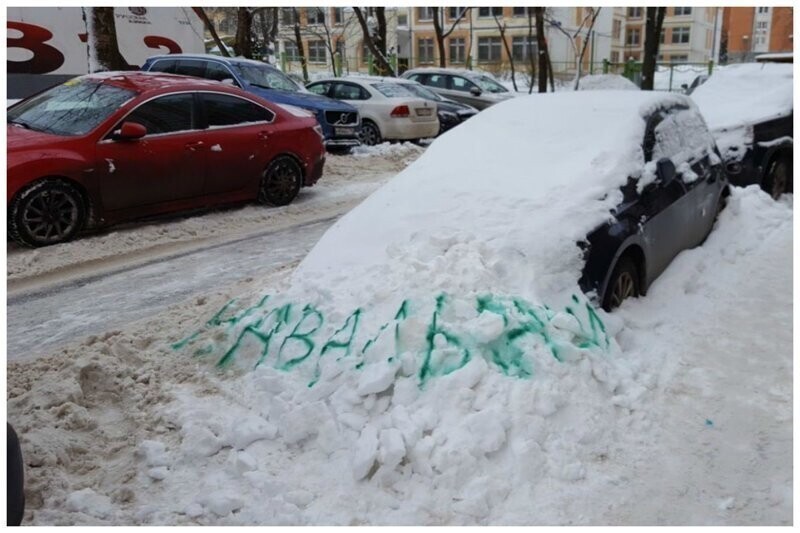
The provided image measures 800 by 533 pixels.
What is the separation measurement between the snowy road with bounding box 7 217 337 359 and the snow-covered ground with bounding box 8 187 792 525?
2.35 feet

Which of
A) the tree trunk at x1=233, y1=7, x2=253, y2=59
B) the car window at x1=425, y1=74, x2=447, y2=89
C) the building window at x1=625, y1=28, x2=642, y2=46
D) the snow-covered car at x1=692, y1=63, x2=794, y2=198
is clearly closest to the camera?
the snow-covered car at x1=692, y1=63, x2=794, y2=198

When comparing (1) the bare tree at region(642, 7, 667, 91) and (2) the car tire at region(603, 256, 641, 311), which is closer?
(2) the car tire at region(603, 256, 641, 311)

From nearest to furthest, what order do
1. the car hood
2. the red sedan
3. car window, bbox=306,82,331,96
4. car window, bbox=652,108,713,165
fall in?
1. car window, bbox=652,108,713,165
2. the red sedan
3. the car hood
4. car window, bbox=306,82,331,96

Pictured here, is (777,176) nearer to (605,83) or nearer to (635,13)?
(605,83)

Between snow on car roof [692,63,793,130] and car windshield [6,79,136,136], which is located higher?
snow on car roof [692,63,793,130]

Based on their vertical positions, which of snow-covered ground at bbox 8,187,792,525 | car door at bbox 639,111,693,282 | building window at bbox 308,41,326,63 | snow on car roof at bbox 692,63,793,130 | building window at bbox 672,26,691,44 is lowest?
snow-covered ground at bbox 8,187,792,525

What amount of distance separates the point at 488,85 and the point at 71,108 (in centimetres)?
1576

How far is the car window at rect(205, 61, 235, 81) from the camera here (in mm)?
13367

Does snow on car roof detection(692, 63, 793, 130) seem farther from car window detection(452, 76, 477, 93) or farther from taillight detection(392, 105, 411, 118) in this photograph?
car window detection(452, 76, 477, 93)

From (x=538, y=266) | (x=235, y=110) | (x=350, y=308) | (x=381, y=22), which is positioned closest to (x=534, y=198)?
(x=538, y=266)

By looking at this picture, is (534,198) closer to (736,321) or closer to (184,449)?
(736,321)

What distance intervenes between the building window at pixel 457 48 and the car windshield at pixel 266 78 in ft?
134

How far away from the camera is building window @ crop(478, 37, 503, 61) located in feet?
164

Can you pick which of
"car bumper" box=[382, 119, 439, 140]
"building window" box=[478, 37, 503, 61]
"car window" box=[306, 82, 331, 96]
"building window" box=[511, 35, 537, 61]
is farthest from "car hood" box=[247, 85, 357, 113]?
"building window" box=[511, 35, 537, 61]
